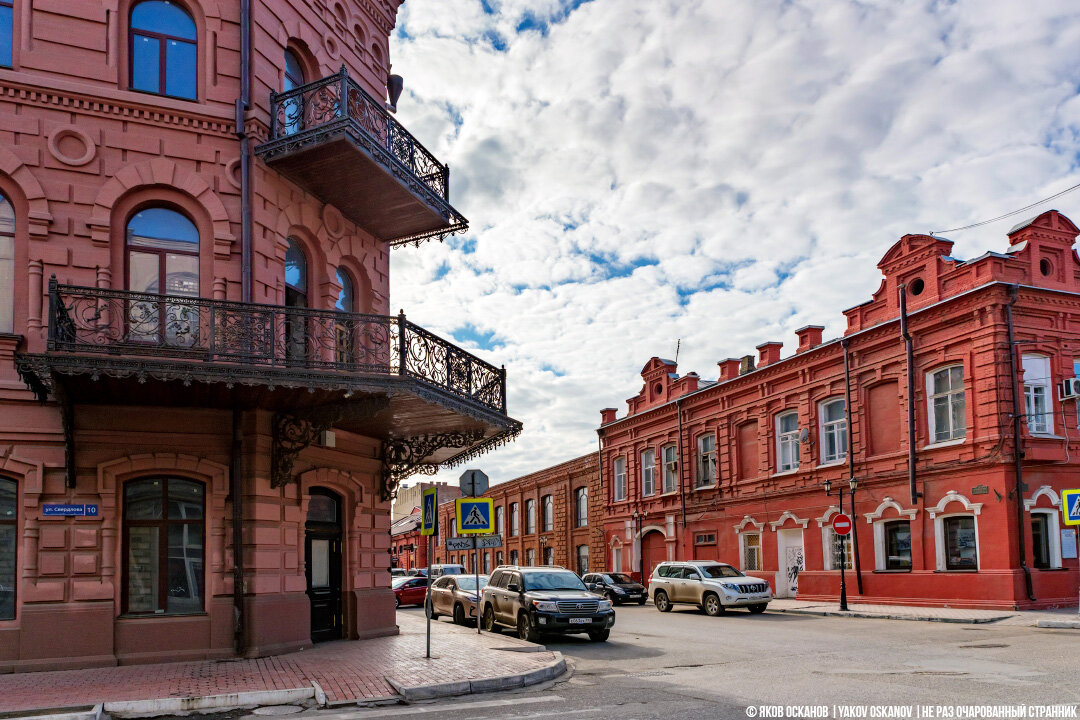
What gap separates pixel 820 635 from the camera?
1902cm

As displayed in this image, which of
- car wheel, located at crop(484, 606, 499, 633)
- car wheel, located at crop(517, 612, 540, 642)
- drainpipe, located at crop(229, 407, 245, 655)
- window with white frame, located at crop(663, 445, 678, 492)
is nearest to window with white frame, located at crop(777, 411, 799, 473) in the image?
window with white frame, located at crop(663, 445, 678, 492)

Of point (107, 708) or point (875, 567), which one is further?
point (875, 567)

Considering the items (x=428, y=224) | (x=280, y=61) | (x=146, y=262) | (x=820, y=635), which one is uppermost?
(x=280, y=61)

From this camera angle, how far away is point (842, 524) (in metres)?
26.8

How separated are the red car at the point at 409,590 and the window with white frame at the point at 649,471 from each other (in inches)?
484

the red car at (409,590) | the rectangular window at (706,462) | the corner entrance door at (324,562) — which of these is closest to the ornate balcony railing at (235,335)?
the corner entrance door at (324,562)

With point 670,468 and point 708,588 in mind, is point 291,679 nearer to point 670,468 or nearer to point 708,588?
point 708,588

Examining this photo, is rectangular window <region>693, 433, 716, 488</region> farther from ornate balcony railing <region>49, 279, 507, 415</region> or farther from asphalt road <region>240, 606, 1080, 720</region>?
ornate balcony railing <region>49, 279, 507, 415</region>

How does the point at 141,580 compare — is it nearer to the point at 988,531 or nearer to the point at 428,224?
the point at 428,224

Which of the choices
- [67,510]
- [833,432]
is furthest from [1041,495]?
[67,510]

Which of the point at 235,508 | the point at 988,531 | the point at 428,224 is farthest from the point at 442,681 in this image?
the point at 988,531

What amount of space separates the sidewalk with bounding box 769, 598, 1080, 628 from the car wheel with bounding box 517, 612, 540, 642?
10.4m

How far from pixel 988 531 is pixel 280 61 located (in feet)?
68.0

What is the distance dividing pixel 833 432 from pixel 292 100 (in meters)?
21.5
